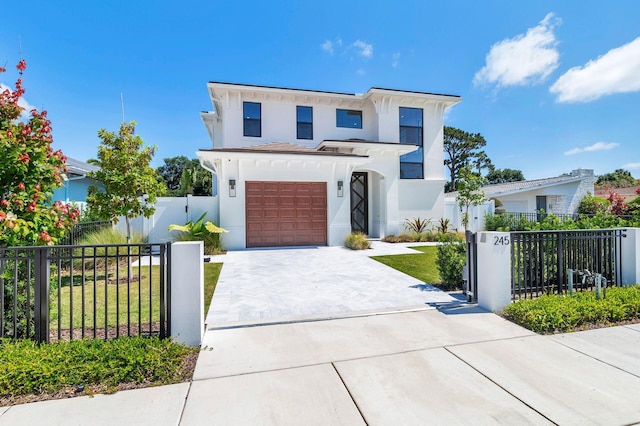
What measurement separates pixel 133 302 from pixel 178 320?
2840 millimetres

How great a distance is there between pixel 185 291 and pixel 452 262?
5.30 m

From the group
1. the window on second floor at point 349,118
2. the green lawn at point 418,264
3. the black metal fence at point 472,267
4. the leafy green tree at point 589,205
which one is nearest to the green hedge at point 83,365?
the black metal fence at point 472,267

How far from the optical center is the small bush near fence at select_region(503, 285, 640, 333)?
4.21 metres

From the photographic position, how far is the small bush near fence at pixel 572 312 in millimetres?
4215

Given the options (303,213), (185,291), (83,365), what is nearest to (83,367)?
(83,365)

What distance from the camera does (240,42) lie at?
13.7 meters

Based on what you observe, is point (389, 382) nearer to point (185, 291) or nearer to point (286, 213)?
point (185, 291)

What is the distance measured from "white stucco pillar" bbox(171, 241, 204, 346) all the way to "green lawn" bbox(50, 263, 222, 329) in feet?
1.00

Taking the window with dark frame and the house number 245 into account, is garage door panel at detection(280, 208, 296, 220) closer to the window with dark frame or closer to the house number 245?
the window with dark frame

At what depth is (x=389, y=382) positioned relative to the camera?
2914 mm

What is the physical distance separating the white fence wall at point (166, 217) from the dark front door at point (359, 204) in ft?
25.1

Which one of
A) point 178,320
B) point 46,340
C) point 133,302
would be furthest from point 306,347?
point 133,302

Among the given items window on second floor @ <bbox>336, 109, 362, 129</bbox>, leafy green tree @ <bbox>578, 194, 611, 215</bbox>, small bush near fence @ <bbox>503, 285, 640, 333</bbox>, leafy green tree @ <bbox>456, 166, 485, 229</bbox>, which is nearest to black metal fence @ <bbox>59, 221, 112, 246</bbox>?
small bush near fence @ <bbox>503, 285, 640, 333</bbox>

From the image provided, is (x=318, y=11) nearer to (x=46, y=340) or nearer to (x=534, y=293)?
(x=534, y=293)
